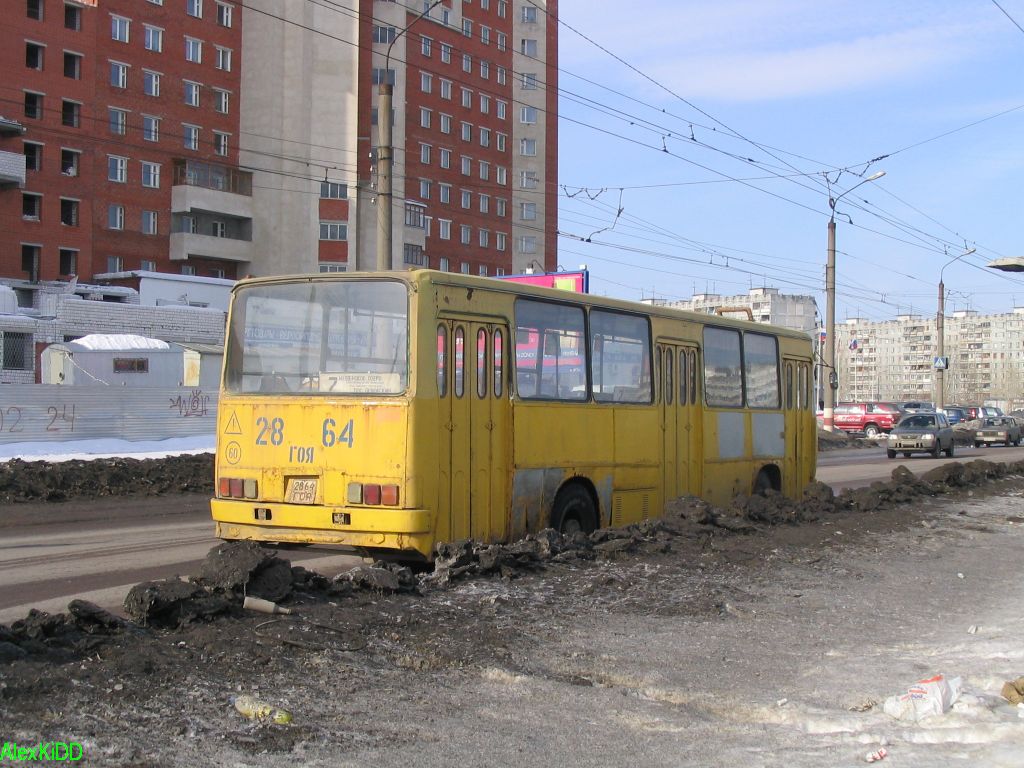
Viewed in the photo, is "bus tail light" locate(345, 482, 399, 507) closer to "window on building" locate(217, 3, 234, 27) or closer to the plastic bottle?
the plastic bottle

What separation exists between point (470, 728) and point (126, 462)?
18285 mm

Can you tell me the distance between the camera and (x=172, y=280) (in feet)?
199

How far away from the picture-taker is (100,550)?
12.7m

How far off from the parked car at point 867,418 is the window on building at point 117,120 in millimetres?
42235

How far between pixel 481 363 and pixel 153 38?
6276 centimetres

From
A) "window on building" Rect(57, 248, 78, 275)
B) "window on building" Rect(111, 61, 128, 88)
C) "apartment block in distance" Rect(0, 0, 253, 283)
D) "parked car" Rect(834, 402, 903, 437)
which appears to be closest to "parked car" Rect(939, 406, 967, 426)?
"parked car" Rect(834, 402, 903, 437)

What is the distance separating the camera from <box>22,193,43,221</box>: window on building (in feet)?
197

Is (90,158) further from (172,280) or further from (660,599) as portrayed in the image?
(660,599)

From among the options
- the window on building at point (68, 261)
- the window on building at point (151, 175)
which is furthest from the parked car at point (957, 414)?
the window on building at point (68, 261)

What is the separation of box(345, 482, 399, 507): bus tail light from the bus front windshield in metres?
0.80

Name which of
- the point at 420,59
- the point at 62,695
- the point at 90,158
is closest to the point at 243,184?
the point at 90,158

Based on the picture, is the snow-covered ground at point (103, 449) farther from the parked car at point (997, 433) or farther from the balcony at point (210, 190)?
the balcony at point (210, 190)

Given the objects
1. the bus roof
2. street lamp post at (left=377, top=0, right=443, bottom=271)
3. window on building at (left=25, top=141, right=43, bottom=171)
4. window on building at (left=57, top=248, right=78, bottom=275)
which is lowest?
the bus roof

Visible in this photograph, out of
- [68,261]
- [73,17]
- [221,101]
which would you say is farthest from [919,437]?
[221,101]
